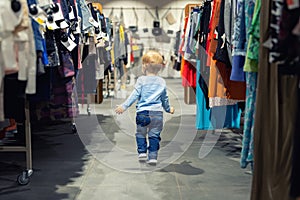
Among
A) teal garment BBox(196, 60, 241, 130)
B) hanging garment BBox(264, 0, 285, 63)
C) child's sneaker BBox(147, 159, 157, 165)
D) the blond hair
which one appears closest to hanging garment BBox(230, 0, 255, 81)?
hanging garment BBox(264, 0, 285, 63)

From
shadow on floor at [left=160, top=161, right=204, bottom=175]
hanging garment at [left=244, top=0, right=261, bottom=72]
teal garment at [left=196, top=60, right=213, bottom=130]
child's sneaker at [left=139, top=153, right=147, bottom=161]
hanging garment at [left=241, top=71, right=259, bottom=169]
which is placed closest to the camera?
hanging garment at [left=244, top=0, right=261, bottom=72]

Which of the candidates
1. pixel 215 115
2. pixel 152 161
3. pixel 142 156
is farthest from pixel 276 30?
pixel 215 115

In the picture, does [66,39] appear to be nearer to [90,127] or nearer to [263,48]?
[263,48]

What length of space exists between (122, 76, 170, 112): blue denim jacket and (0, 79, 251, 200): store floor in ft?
1.75

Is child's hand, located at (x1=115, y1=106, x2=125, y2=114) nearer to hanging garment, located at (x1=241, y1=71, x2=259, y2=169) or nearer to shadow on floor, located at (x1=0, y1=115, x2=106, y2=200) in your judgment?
shadow on floor, located at (x1=0, y1=115, x2=106, y2=200)

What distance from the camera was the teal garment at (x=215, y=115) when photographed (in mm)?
4680

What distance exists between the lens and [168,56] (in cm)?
1602

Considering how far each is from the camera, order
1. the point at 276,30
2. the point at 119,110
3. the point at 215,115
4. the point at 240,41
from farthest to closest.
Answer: the point at 215,115, the point at 119,110, the point at 240,41, the point at 276,30

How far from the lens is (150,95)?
4090 mm

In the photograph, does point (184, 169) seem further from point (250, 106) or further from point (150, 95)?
point (250, 106)

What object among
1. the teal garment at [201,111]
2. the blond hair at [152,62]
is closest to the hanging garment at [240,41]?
the blond hair at [152,62]

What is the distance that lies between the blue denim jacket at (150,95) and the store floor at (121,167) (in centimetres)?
53

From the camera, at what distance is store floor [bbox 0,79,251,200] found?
335cm

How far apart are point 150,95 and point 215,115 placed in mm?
Answer: 1082
